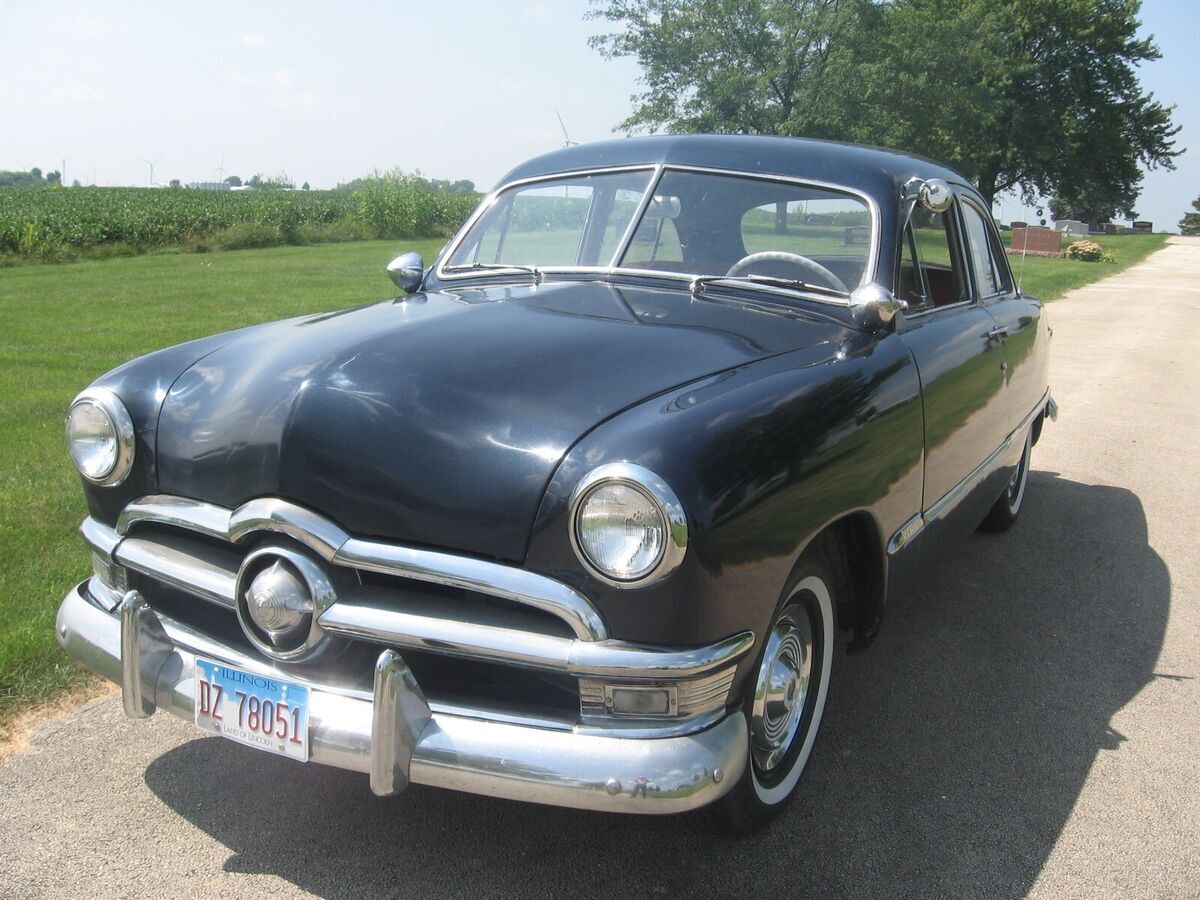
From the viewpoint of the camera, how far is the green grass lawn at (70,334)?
12.2 ft

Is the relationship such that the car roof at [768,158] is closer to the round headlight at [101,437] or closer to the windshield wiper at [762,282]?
the windshield wiper at [762,282]

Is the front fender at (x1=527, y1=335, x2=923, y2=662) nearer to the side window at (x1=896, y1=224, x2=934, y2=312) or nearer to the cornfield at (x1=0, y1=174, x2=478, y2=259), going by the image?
the side window at (x1=896, y1=224, x2=934, y2=312)

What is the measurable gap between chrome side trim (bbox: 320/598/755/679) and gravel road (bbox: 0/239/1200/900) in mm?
Result: 649

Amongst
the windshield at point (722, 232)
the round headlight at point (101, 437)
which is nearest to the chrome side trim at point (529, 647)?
the round headlight at point (101, 437)

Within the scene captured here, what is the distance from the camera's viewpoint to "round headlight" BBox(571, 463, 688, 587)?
2.11m

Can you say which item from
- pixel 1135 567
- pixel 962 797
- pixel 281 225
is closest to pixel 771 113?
pixel 281 225

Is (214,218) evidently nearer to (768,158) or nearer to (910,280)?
(768,158)

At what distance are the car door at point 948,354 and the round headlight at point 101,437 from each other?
2.26m

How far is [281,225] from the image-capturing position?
30.2 m

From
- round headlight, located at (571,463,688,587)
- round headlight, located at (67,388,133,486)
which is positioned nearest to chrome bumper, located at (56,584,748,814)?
round headlight, located at (571,463,688,587)

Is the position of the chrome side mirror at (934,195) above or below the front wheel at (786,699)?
above

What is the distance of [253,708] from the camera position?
7.70ft

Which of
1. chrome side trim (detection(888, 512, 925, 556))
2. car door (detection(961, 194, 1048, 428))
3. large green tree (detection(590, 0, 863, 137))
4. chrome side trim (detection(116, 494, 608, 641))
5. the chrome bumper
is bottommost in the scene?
the chrome bumper

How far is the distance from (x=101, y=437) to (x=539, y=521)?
131cm
